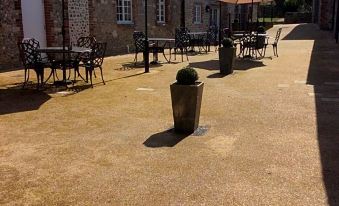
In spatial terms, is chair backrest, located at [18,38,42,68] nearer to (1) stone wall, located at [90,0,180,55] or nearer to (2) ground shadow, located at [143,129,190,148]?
(2) ground shadow, located at [143,129,190,148]

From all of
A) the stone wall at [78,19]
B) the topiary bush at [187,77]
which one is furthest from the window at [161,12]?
the topiary bush at [187,77]

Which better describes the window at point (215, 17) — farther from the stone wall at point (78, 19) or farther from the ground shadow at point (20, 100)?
the ground shadow at point (20, 100)

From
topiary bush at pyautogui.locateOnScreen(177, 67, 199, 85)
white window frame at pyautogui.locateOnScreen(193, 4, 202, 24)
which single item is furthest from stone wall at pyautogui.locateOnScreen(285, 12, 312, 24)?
topiary bush at pyautogui.locateOnScreen(177, 67, 199, 85)

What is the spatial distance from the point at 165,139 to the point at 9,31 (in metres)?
7.66

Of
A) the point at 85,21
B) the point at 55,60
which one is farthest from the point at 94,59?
the point at 85,21

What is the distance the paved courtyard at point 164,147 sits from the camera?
11.4ft

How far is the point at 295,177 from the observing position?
12.4 ft

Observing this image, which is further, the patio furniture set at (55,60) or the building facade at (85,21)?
the building facade at (85,21)

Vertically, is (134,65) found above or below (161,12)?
below

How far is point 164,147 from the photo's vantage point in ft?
15.3

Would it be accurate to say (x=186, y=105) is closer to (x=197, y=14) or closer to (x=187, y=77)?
(x=187, y=77)

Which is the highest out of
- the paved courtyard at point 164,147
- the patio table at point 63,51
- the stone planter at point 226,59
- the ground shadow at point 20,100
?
the patio table at point 63,51

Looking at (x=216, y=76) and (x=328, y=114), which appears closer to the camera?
(x=328, y=114)

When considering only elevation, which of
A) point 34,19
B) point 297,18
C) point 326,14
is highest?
point 297,18
